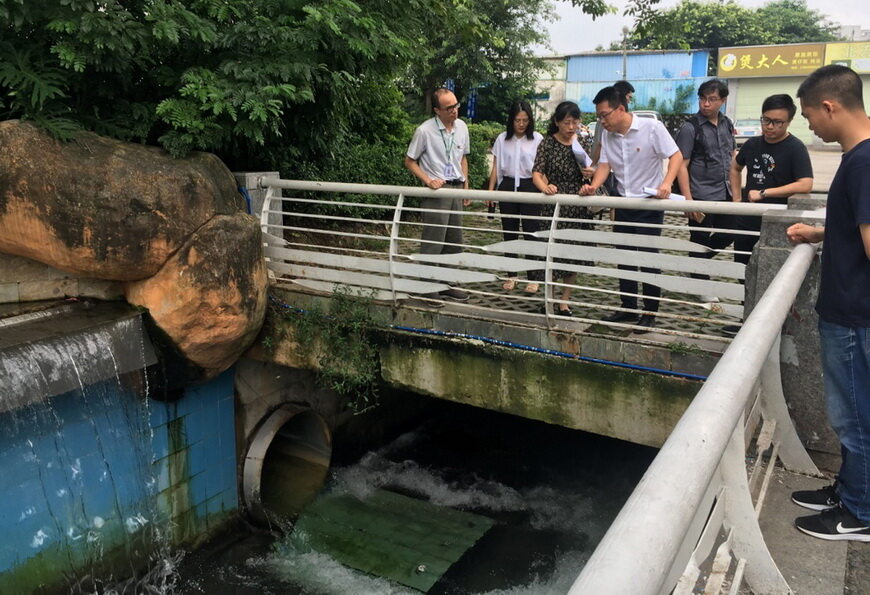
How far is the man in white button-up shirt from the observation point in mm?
5070

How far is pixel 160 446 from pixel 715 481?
5.21 metres

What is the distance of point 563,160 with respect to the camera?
237 inches

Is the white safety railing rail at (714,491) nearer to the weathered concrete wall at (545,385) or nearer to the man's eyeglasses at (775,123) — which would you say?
the weathered concrete wall at (545,385)

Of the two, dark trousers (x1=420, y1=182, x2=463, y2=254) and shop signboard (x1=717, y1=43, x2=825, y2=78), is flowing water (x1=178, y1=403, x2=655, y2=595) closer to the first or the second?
dark trousers (x1=420, y1=182, x2=463, y2=254)

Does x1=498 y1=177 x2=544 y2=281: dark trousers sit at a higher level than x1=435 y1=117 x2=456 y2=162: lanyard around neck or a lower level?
lower

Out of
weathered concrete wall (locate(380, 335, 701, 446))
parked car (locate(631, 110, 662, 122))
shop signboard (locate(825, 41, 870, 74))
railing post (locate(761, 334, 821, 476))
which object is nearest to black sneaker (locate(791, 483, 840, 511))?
railing post (locate(761, 334, 821, 476))

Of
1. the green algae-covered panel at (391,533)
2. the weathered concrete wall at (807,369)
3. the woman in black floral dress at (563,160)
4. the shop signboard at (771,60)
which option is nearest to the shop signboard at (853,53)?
the shop signboard at (771,60)

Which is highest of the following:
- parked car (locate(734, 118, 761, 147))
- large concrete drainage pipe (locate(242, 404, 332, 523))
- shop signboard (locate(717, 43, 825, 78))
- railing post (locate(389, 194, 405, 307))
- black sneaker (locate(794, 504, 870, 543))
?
shop signboard (locate(717, 43, 825, 78))

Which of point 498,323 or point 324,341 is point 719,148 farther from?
point 324,341

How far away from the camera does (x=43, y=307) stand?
223 inches

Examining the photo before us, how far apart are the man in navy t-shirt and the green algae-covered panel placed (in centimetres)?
424

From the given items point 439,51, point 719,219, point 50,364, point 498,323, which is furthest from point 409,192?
point 439,51

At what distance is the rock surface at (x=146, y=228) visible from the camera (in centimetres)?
Answer: 518

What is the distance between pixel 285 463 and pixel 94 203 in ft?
12.0
